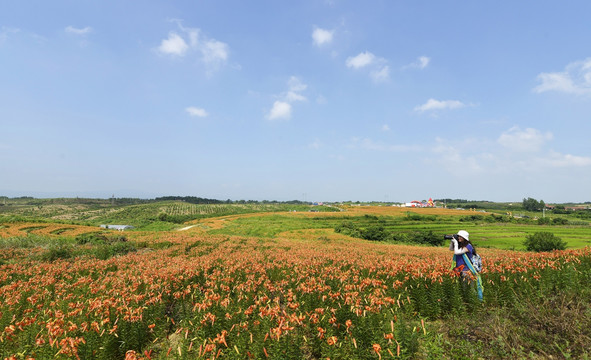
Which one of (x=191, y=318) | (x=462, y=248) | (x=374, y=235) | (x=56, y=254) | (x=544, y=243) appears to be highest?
(x=462, y=248)

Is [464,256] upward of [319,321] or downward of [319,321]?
upward

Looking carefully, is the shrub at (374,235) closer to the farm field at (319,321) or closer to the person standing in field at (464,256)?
the farm field at (319,321)

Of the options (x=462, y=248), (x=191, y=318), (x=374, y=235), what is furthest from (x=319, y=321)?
(x=374, y=235)

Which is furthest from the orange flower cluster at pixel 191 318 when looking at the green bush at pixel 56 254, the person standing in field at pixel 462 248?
the green bush at pixel 56 254

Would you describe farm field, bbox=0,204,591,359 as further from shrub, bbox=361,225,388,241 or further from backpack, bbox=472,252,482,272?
shrub, bbox=361,225,388,241

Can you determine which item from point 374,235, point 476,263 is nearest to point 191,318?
point 476,263

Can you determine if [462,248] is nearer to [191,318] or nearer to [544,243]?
[191,318]

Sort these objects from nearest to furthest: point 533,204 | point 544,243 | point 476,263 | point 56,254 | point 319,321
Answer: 1. point 319,321
2. point 476,263
3. point 56,254
4. point 544,243
5. point 533,204

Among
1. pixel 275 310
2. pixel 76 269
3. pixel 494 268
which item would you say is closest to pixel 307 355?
pixel 275 310

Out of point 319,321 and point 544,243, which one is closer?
point 319,321

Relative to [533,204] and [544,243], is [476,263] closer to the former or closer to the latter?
[544,243]

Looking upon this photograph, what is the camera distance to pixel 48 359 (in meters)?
4.08

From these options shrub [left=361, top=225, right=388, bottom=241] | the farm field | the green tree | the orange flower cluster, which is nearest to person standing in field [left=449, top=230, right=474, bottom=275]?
the farm field

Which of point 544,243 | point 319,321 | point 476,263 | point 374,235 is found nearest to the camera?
point 319,321
